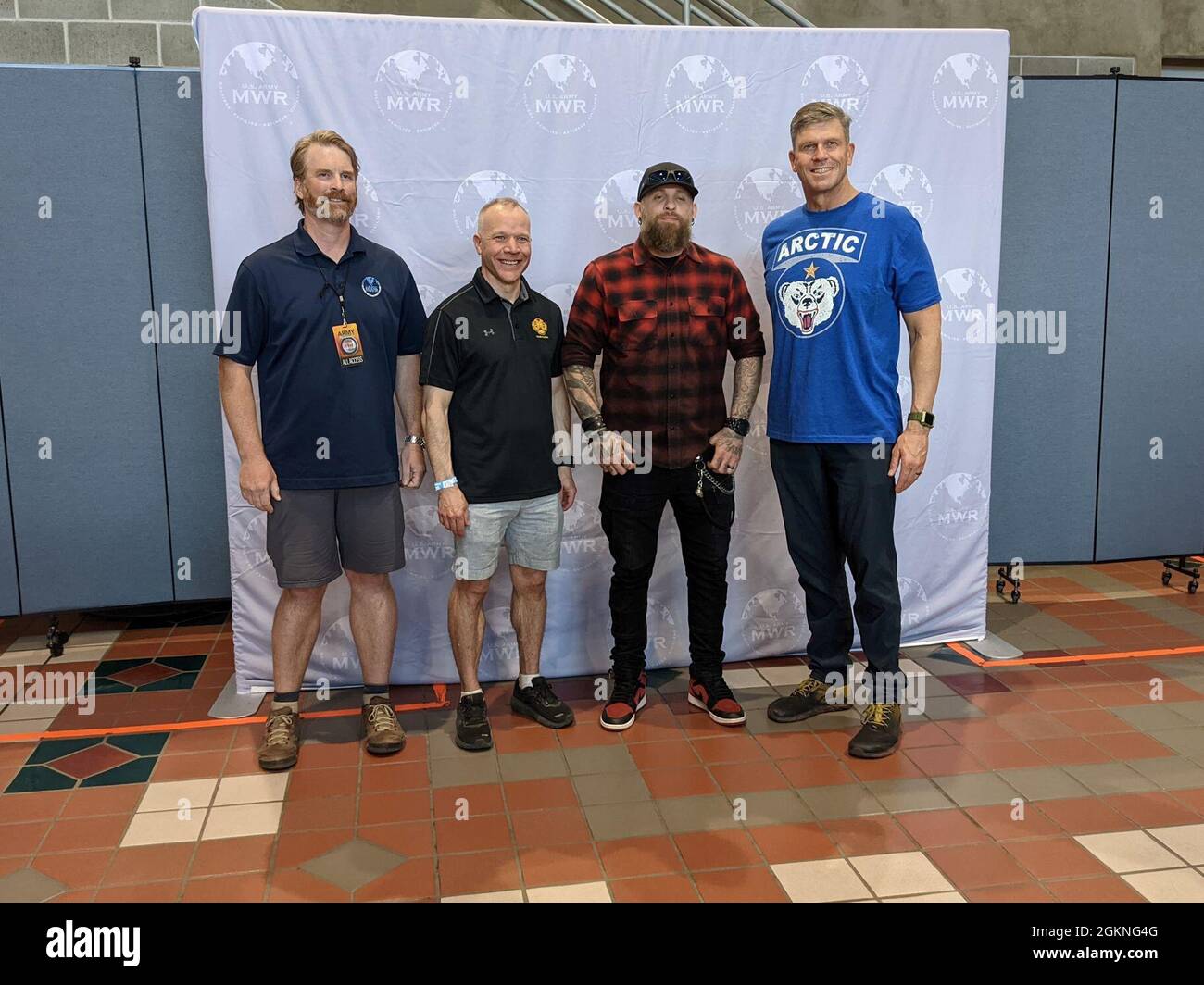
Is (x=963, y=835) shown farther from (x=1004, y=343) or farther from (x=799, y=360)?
(x=1004, y=343)

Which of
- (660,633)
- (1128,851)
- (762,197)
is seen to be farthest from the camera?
(660,633)

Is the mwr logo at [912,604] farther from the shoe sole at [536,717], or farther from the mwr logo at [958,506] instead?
the shoe sole at [536,717]

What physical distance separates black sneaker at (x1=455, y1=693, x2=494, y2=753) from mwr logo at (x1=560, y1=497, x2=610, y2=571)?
63 centimetres

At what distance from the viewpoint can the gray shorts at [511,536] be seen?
3273mm

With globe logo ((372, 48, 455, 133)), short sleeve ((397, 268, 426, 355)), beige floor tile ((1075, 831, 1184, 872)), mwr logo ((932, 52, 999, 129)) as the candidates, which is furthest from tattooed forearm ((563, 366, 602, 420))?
beige floor tile ((1075, 831, 1184, 872))

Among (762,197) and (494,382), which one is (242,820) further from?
(762,197)

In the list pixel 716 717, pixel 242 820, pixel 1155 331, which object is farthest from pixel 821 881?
pixel 1155 331

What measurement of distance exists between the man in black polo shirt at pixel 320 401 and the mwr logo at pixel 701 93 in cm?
112

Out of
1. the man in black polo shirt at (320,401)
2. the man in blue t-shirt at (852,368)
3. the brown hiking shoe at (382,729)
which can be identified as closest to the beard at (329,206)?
the man in black polo shirt at (320,401)

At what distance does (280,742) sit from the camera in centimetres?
321

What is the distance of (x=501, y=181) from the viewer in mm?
3541

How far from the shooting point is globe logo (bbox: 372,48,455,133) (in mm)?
3414

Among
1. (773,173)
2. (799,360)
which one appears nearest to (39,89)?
(773,173)

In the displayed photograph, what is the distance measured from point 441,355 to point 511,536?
2.07ft
